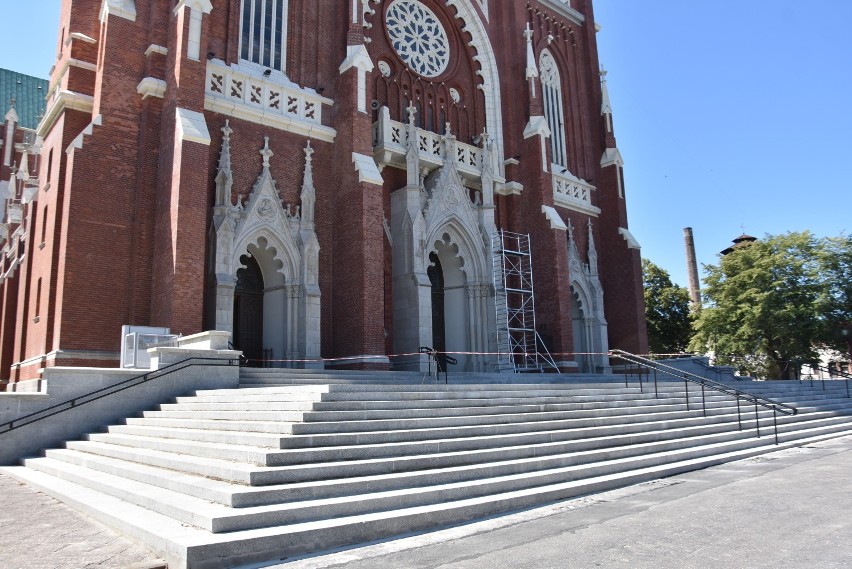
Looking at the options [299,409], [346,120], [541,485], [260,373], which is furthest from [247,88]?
[541,485]

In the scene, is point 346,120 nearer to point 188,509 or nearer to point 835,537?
point 188,509

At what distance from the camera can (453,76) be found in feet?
82.8

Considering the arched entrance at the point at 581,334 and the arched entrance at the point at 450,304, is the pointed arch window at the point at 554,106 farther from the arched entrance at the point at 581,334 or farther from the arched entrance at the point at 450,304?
the arched entrance at the point at 450,304

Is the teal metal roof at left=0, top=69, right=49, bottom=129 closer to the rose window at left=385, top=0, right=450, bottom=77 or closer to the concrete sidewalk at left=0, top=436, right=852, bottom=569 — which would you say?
the rose window at left=385, top=0, right=450, bottom=77

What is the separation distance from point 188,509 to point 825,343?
106ft

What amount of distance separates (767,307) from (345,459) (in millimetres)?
28766

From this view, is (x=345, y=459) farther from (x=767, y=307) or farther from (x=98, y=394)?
(x=767, y=307)

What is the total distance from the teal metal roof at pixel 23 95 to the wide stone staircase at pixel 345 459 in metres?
41.3

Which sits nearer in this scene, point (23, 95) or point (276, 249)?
point (276, 249)

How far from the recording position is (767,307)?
30844 mm

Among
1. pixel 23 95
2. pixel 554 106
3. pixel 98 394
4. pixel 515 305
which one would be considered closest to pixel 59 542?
pixel 98 394

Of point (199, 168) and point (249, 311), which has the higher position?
point (199, 168)

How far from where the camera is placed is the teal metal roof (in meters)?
44.6

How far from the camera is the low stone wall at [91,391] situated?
1179 cm
